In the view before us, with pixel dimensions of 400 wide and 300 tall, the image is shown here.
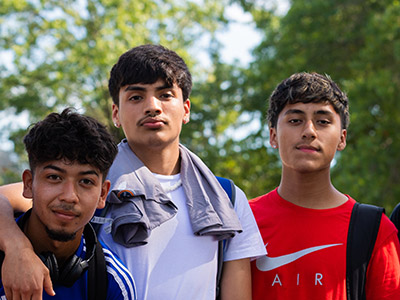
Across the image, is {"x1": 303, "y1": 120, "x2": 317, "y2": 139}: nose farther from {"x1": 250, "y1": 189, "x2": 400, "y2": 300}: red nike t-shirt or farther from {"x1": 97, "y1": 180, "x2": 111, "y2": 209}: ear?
{"x1": 97, "y1": 180, "x2": 111, "y2": 209}: ear

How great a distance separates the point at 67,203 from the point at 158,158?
0.82 meters

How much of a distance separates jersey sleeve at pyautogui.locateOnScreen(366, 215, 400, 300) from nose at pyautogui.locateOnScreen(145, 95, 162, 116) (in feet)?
4.99

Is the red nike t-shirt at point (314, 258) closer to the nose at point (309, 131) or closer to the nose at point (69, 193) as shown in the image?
the nose at point (309, 131)

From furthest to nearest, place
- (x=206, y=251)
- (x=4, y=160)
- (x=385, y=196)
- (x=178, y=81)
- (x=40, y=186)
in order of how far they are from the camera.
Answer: (x=4, y=160), (x=385, y=196), (x=178, y=81), (x=206, y=251), (x=40, y=186)

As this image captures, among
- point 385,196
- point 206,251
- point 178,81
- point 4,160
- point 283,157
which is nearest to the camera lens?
point 206,251

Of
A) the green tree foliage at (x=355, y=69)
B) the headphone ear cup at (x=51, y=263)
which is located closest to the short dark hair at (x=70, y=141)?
the headphone ear cup at (x=51, y=263)

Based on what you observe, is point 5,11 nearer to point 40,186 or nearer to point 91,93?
point 91,93

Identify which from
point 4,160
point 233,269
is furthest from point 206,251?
point 4,160

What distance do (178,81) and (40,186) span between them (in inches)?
44.1

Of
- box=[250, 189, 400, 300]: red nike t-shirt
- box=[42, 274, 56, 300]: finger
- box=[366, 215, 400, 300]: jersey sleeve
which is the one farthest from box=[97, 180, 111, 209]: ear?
box=[366, 215, 400, 300]: jersey sleeve

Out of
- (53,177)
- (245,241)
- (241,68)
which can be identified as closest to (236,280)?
(245,241)

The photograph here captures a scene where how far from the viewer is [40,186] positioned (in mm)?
2586

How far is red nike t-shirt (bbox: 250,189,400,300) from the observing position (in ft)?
10.4

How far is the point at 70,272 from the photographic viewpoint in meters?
2.50
